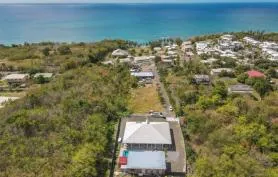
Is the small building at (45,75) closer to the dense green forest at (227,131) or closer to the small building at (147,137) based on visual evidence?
the dense green forest at (227,131)

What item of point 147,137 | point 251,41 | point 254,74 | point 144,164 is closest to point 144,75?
point 254,74

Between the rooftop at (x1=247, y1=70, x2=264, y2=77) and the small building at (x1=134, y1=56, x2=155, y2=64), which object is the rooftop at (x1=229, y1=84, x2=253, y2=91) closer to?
the rooftop at (x1=247, y1=70, x2=264, y2=77)

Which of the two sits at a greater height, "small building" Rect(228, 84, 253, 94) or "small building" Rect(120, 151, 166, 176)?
"small building" Rect(228, 84, 253, 94)

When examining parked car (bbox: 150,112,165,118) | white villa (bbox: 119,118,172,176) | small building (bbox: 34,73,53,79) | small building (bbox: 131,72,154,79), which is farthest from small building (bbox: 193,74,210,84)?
small building (bbox: 34,73,53,79)

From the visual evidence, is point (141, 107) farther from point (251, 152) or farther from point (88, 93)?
point (251, 152)

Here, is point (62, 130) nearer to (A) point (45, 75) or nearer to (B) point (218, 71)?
(A) point (45, 75)

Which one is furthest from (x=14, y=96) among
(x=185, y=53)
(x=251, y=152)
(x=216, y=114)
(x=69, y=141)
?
(x=185, y=53)

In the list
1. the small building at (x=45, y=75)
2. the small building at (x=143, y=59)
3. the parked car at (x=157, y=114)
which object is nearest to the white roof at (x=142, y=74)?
the small building at (x=143, y=59)
